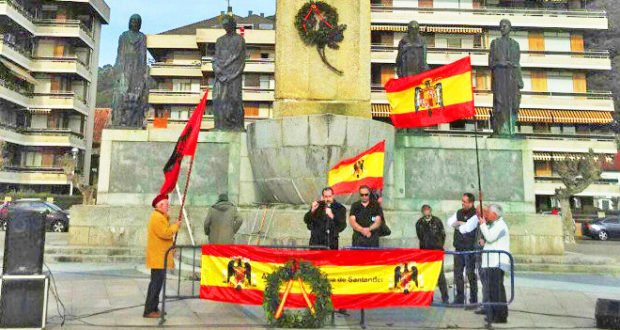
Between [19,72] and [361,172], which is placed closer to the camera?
[361,172]

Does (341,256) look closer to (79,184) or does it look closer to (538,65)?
(79,184)

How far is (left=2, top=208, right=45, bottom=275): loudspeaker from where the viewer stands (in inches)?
228

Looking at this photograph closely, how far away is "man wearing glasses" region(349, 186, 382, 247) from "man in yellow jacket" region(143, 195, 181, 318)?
258 centimetres

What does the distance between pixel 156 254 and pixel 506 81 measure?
1119cm

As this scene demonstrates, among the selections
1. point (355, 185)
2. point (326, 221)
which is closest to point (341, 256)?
point (326, 221)

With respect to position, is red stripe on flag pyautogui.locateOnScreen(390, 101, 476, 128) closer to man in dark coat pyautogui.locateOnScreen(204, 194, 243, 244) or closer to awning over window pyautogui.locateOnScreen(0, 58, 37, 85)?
man in dark coat pyautogui.locateOnScreen(204, 194, 243, 244)

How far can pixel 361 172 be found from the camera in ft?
26.2

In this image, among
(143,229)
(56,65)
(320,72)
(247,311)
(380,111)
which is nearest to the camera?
(247,311)

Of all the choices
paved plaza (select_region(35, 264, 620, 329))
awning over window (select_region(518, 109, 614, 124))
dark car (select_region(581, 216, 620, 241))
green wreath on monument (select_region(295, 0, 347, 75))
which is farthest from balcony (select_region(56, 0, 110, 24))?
dark car (select_region(581, 216, 620, 241))

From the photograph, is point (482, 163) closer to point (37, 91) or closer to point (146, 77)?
point (146, 77)

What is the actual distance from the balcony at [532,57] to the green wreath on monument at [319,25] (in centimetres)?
3914

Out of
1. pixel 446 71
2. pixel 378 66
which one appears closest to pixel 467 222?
pixel 446 71

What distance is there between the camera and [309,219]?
738 centimetres

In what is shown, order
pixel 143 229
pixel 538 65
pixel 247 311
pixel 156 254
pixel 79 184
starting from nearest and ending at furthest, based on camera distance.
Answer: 1. pixel 156 254
2. pixel 247 311
3. pixel 143 229
4. pixel 79 184
5. pixel 538 65
